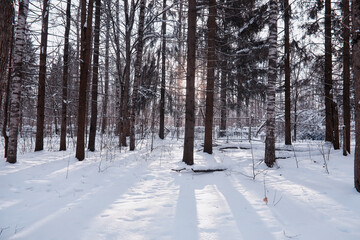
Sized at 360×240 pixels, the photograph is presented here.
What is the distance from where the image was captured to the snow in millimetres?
2461

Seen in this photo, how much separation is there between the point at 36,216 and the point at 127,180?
227 centimetres

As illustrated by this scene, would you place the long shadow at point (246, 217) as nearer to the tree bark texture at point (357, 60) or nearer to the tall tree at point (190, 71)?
the tree bark texture at point (357, 60)

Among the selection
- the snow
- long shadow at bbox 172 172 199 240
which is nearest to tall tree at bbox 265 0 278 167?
the snow

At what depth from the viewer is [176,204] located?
136 inches

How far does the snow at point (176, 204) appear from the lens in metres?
2.46

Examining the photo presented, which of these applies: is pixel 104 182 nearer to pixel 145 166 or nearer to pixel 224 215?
pixel 145 166

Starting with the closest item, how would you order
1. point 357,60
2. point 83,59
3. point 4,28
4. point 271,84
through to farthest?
1. point 4,28
2. point 357,60
3. point 271,84
4. point 83,59

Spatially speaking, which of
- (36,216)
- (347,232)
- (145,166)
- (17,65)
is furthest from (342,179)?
(17,65)

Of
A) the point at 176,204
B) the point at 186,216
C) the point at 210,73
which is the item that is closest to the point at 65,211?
the point at 176,204

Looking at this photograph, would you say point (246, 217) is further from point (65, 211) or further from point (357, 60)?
point (357, 60)

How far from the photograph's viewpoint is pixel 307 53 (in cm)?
1020

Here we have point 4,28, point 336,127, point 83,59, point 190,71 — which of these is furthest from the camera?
point 336,127

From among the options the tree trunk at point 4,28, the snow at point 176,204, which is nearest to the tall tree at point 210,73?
the snow at point 176,204

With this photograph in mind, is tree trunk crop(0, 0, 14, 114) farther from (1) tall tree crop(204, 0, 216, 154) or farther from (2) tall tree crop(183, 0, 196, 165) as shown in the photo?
(1) tall tree crop(204, 0, 216, 154)
